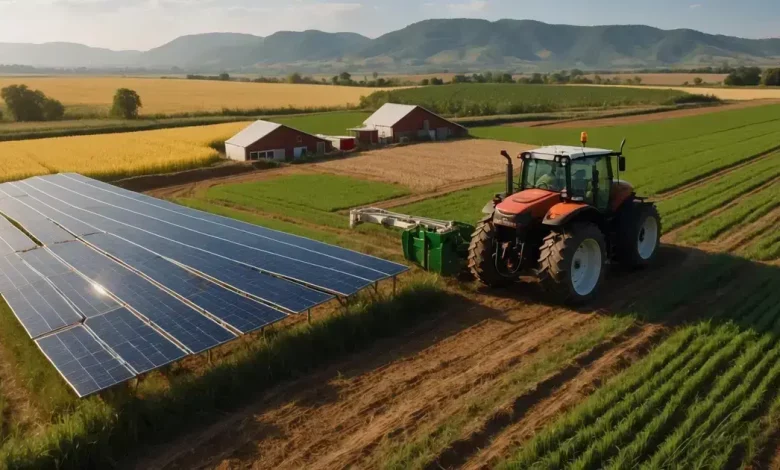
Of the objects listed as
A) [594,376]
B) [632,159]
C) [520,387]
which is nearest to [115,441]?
[520,387]

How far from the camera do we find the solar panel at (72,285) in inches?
395

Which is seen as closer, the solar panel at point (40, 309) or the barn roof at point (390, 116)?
the solar panel at point (40, 309)

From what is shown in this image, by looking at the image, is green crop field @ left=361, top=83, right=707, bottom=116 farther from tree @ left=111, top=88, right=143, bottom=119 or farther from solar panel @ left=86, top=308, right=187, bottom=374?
solar panel @ left=86, top=308, right=187, bottom=374

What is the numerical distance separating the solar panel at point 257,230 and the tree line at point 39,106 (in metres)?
32.9

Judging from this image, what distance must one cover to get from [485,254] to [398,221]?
3.89m

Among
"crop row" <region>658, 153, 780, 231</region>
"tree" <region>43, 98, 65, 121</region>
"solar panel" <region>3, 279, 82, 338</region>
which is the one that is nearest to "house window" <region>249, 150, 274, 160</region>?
"crop row" <region>658, 153, 780, 231</region>

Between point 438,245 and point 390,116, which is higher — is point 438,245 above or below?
below

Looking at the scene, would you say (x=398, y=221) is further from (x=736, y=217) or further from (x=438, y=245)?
(x=736, y=217)

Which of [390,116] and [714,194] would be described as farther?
[390,116]

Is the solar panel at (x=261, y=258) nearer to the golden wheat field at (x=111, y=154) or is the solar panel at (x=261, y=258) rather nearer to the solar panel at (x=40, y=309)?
the solar panel at (x=40, y=309)

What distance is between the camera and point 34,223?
17.0m

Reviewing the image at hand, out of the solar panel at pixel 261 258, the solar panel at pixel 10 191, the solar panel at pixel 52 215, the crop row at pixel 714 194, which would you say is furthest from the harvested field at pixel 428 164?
the solar panel at pixel 10 191

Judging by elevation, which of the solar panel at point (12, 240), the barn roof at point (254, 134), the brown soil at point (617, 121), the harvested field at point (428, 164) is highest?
the barn roof at point (254, 134)

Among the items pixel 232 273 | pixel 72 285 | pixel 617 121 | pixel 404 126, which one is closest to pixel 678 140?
pixel 617 121
